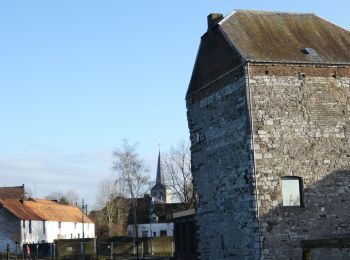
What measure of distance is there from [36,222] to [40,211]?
444 cm

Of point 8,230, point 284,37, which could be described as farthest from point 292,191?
point 8,230

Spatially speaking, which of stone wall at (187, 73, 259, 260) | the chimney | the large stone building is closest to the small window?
the large stone building

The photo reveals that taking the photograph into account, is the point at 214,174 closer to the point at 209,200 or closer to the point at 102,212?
the point at 209,200

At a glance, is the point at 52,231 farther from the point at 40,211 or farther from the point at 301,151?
the point at 301,151

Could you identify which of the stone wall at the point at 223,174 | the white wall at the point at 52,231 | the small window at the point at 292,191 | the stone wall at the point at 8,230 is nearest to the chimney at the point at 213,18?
the stone wall at the point at 223,174

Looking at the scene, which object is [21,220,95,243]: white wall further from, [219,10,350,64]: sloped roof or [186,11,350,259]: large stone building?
[219,10,350,64]: sloped roof

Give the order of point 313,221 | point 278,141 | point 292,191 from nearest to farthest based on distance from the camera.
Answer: point 313,221
point 292,191
point 278,141

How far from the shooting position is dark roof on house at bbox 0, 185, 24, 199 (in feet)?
234

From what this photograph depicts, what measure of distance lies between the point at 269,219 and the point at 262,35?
8063 mm

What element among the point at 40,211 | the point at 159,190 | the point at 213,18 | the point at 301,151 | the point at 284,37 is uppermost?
the point at 213,18

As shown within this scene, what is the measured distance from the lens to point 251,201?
2325 cm

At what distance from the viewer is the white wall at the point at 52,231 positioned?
184 feet

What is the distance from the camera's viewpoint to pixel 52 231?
63562mm

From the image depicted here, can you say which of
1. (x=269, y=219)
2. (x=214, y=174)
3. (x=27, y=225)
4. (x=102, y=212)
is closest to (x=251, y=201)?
(x=269, y=219)
